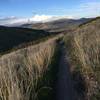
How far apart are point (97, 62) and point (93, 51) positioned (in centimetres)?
164

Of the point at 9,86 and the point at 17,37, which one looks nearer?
the point at 9,86

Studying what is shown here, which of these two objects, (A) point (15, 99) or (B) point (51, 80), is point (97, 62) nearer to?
(B) point (51, 80)

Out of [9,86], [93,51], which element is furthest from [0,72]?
[93,51]

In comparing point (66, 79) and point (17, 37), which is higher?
point (66, 79)

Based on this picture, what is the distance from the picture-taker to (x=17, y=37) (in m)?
111

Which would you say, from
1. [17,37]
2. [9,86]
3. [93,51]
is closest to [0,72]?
[9,86]

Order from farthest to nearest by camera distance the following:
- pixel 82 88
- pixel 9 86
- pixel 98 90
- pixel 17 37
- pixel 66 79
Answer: pixel 17 37, pixel 66 79, pixel 82 88, pixel 98 90, pixel 9 86

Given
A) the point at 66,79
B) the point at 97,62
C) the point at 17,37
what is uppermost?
the point at 97,62

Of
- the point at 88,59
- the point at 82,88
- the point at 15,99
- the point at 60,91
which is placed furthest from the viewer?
the point at 88,59

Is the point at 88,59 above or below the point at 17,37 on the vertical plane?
above

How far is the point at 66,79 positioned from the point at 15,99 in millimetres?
6104

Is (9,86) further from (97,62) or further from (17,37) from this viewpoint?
(17,37)

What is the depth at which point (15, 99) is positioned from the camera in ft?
23.1

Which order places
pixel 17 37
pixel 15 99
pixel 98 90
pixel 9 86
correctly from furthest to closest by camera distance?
pixel 17 37 < pixel 98 90 < pixel 9 86 < pixel 15 99
